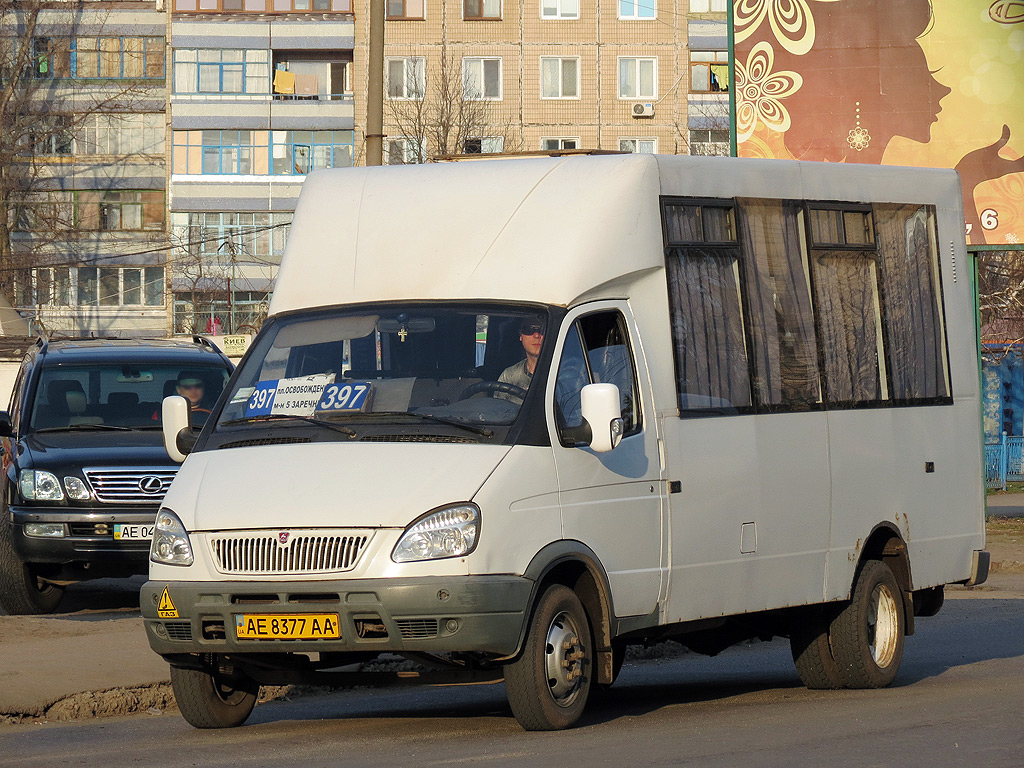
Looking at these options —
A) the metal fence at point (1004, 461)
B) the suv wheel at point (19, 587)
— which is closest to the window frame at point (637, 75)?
the metal fence at point (1004, 461)

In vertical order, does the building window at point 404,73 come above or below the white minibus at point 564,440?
above

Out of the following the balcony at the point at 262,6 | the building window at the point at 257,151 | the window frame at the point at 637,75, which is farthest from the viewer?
the window frame at the point at 637,75

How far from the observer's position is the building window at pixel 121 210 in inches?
2913

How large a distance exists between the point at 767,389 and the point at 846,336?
987 mm

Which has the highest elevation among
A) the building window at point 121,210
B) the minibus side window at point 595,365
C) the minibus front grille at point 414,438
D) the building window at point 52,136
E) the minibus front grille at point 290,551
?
the building window at point 52,136

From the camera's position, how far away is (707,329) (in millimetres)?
9703

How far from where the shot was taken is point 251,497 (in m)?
8.08

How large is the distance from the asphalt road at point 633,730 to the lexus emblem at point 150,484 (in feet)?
12.0

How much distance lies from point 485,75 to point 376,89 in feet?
177

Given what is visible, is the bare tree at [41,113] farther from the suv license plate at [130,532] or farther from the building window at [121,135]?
the suv license plate at [130,532]

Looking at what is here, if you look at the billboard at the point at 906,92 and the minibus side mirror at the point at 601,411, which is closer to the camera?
the minibus side mirror at the point at 601,411

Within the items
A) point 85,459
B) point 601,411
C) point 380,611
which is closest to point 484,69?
point 85,459

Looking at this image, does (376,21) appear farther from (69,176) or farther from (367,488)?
(69,176)

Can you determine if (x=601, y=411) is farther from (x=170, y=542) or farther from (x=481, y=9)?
(x=481, y=9)
